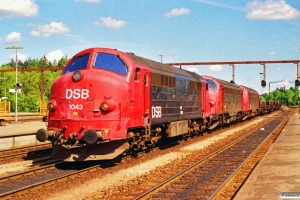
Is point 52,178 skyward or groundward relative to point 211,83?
groundward

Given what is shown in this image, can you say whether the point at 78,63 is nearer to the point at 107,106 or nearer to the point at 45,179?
the point at 107,106

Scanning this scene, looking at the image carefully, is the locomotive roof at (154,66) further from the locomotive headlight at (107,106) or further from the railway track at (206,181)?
the railway track at (206,181)

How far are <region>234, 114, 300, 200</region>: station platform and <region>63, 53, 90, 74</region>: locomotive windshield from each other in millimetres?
7027

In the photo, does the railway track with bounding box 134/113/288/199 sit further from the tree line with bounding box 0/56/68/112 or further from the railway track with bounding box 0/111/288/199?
the tree line with bounding box 0/56/68/112

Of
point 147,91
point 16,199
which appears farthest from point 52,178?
point 147,91

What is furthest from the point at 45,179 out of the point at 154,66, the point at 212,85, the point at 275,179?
the point at 212,85

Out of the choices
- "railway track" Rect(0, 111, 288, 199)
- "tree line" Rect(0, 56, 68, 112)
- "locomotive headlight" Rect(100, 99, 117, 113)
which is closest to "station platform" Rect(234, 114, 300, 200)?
"railway track" Rect(0, 111, 288, 199)

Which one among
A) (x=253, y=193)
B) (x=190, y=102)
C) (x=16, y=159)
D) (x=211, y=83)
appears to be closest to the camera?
(x=253, y=193)

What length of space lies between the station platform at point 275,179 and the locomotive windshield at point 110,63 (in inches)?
228

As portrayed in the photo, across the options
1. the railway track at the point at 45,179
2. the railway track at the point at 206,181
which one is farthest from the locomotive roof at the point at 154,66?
the railway track at the point at 206,181

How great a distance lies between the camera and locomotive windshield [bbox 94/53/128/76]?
571 inches

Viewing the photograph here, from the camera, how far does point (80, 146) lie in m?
13.3

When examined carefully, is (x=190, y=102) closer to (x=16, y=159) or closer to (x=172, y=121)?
(x=172, y=121)

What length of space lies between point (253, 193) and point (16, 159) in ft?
37.2
